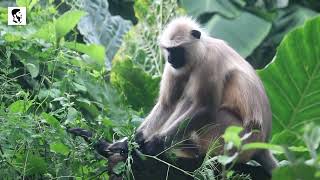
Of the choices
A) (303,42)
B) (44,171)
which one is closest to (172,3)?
(303,42)

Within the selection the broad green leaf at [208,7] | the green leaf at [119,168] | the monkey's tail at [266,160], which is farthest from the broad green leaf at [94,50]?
the broad green leaf at [208,7]

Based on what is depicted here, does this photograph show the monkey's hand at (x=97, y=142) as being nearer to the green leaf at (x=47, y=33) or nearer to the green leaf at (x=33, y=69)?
the green leaf at (x=33, y=69)

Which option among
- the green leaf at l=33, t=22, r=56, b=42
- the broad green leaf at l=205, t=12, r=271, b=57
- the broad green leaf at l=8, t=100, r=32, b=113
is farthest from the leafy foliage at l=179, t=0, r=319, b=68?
the broad green leaf at l=8, t=100, r=32, b=113

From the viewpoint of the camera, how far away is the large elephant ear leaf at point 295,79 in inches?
251

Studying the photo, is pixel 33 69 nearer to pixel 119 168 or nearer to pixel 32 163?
pixel 32 163

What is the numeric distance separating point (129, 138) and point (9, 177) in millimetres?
740

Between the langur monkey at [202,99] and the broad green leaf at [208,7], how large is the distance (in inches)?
199

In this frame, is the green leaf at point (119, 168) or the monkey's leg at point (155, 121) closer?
the green leaf at point (119, 168)

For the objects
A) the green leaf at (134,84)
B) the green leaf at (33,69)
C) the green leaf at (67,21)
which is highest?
the green leaf at (67,21)

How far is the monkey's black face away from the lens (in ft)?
18.9

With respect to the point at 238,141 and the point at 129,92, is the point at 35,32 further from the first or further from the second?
the point at 238,141

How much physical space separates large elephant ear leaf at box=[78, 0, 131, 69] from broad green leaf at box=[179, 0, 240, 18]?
129cm

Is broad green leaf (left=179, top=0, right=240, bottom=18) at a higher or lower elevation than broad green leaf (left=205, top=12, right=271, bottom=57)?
higher

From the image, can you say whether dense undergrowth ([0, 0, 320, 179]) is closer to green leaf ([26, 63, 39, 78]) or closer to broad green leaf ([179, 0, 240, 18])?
green leaf ([26, 63, 39, 78])
